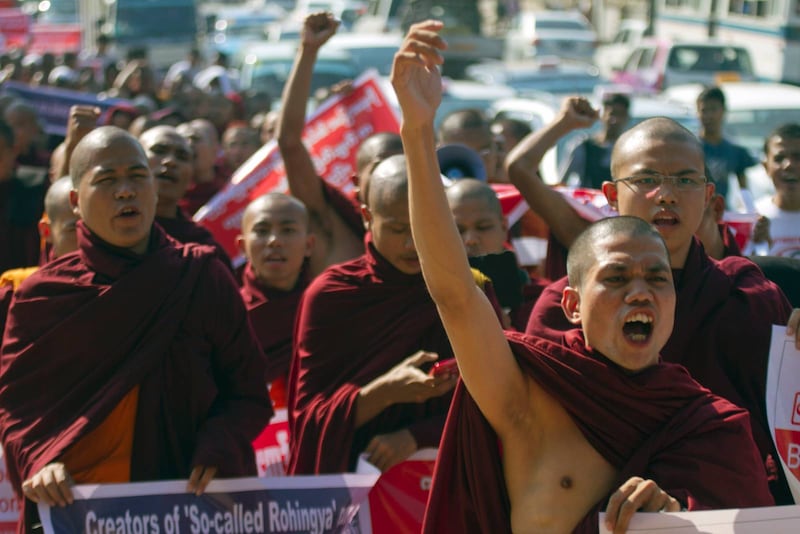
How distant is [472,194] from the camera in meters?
5.02

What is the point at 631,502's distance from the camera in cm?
303

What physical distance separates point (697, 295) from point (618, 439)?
0.77 metres

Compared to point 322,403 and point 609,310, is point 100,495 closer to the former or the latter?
point 322,403

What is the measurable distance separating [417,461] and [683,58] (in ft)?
51.0

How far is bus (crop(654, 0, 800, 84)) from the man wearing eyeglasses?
13.9m

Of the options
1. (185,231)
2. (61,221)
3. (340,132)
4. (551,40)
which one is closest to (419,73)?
(61,221)

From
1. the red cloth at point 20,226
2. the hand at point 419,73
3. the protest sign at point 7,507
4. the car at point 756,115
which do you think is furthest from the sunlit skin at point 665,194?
the car at point 756,115

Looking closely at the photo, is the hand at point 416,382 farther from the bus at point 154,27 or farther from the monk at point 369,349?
the bus at point 154,27

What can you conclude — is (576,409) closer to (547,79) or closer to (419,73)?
(419,73)

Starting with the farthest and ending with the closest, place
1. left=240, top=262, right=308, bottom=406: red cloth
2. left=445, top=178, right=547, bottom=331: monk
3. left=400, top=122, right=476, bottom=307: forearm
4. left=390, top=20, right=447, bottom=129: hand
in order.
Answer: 1. left=240, top=262, right=308, bottom=406: red cloth
2. left=445, top=178, right=547, bottom=331: monk
3. left=400, top=122, right=476, bottom=307: forearm
4. left=390, top=20, right=447, bottom=129: hand

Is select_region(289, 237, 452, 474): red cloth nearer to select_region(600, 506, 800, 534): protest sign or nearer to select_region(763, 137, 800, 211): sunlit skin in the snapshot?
select_region(600, 506, 800, 534): protest sign

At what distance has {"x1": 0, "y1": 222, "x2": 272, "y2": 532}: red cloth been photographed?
421 centimetres

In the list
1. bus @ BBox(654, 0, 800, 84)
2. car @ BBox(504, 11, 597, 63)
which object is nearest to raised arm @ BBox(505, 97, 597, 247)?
bus @ BBox(654, 0, 800, 84)

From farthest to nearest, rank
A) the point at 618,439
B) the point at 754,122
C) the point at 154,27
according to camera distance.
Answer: the point at 154,27 < the point at 754,122 < the point at 618,439
